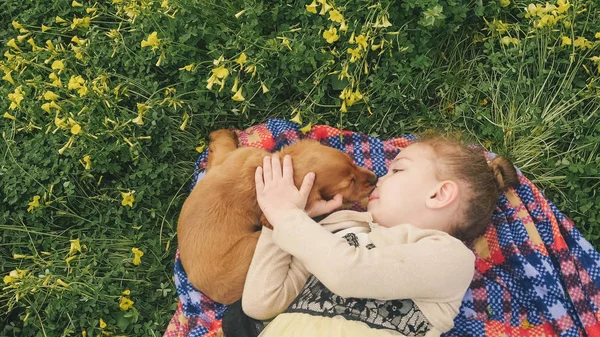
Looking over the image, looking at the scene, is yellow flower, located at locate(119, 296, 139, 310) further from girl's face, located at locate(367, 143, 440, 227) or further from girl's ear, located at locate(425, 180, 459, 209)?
girl's ear, located at locate(425, 180, 459, 209)

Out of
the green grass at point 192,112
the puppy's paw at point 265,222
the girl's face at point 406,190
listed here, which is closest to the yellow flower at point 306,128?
the green grass at point 192,112

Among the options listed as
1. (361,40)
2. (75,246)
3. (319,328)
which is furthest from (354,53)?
(75,246)

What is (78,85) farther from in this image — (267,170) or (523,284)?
(523,284)

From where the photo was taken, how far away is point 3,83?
4152 millimetres

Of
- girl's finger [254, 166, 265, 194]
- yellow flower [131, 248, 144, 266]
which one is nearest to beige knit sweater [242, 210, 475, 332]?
girl's finger [254, 166, 265, 194]

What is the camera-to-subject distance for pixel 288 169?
123 inches

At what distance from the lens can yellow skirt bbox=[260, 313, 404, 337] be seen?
280 cm

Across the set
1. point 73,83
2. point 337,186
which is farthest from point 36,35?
point 337,186

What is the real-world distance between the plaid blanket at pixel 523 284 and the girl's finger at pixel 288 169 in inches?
34.3

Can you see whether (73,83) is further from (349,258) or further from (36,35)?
(349,258)

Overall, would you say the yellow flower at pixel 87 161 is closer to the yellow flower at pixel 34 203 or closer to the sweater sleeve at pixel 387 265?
the yellow flower at pixel 34 203

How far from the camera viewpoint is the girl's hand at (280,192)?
118 inches

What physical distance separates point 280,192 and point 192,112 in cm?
121

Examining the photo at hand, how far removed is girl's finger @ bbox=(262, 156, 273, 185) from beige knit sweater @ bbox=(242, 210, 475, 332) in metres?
0.23
